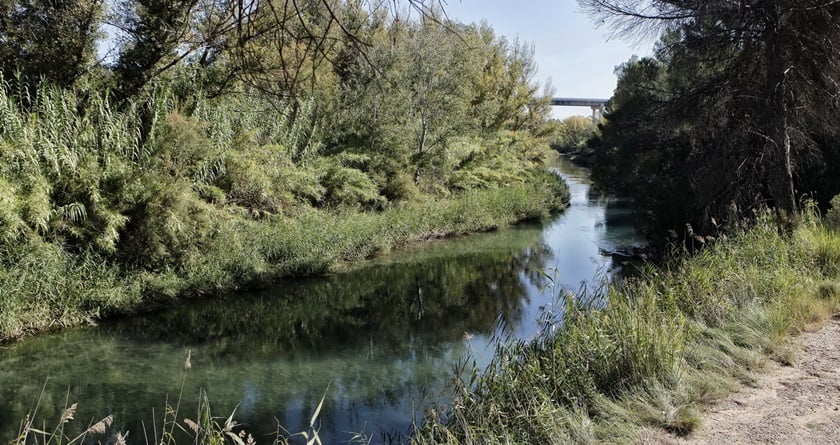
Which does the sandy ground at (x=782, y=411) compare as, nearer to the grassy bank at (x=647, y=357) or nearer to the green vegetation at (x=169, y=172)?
the grassy bank at (x=647, y=357)

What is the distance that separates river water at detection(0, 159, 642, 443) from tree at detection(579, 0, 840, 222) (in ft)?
9.04

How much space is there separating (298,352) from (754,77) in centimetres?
793

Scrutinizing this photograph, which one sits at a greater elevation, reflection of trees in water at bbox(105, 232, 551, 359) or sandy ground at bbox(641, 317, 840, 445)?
sandy ground at bbox(641, 317, 840, 445)

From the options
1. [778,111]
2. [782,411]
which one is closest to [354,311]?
[778,111]

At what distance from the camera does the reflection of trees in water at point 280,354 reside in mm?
6477

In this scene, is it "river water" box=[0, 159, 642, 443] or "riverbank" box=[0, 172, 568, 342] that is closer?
"river water" box=[0, 159, 642, 443]

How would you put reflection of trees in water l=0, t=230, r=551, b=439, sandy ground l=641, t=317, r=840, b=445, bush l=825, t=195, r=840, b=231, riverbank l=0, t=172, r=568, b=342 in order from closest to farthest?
sandy ground l=641, t=317, r=840, b=445, reflection of trees in water l=0, t=230, r=551, b=439, bush l=825, t=195, r=840, b=231, riverbank l=0, t=172, r=568, b=342

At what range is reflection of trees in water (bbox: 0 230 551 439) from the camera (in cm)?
648

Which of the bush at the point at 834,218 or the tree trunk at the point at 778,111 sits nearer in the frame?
the bush at the point at 834,218

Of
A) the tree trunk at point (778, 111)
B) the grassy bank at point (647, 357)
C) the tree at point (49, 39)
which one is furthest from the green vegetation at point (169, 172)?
the tree trunk at point (778, 111)

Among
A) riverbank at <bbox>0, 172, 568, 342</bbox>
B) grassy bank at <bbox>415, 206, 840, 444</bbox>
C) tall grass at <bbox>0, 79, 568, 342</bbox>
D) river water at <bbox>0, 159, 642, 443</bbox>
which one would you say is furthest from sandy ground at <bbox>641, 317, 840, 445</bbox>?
riverbank at <bbox>0, 172, 568, 342</bbox>

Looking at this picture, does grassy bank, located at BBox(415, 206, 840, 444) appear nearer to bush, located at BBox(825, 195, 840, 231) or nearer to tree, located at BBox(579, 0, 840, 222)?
bush, located at BBox(825, 195, 840, 231)

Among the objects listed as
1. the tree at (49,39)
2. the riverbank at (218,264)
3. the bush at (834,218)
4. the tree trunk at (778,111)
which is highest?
the tree at (49,39)

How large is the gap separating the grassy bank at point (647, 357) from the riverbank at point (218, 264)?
707 cm
